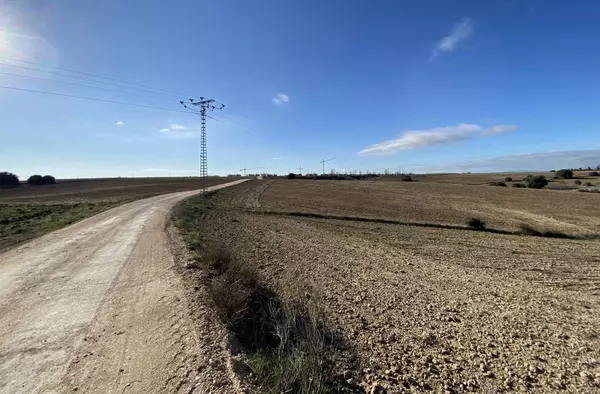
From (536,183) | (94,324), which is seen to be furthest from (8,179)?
(536,183)

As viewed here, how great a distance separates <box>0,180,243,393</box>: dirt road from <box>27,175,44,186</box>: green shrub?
116014 millimetres

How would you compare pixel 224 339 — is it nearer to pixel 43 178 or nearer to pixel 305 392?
pixel 305 392

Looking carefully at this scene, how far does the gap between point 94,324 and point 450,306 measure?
885cm

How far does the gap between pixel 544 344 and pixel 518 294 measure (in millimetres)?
3630

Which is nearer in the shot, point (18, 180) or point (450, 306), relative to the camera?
point (450, 306)

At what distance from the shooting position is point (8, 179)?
94.4m

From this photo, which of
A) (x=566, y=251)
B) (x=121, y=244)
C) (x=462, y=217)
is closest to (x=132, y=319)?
(x=121, y=244)

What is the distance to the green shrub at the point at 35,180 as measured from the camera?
328ft

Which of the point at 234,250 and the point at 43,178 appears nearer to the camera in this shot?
the point at 234,250

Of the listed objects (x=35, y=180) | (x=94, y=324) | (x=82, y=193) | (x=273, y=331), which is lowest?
(x=273, y=331)

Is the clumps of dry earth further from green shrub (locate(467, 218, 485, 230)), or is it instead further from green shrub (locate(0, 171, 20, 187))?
green shrub (locate(0, 171, 20, 187))

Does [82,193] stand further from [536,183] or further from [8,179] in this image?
[536,183]

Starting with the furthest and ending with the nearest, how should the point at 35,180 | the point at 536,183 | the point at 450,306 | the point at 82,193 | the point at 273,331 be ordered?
the point at 35,180
the point at 536,183
the point at 82,193
the point at 450,306
the point at 273,331

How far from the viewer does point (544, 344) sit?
676 centimetres
